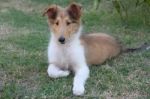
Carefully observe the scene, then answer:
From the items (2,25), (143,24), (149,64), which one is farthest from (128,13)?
(149,64)

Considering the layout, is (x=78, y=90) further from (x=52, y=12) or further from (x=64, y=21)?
(x=52, y=12)

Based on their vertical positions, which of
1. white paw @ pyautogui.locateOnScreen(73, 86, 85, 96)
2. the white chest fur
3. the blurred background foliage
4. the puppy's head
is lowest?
the blurred background foliage

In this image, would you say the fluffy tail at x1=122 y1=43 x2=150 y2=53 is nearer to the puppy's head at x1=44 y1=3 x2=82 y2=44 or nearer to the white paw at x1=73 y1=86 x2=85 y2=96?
the puppy's head at x1=44 y1=3 x2=82 y2=44

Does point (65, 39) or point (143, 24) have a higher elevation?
point (65, 39)

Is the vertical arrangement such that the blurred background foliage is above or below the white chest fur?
below

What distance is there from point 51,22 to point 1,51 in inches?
59.9

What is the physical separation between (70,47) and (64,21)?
411 millimetres

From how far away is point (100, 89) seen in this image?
5.47 meters

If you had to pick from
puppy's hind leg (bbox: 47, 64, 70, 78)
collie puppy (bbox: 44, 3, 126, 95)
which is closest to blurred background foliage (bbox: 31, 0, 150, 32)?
collie puppy (bbox: 44, 3, 126, 95)

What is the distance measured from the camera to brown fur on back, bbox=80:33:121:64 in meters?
6.23

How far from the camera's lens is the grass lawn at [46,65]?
5383 mm

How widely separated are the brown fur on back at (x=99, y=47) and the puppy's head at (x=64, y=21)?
0.37 meters

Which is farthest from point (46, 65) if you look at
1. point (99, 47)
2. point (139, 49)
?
point (139, 49)

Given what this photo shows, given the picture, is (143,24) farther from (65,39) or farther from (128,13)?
(65,39)
